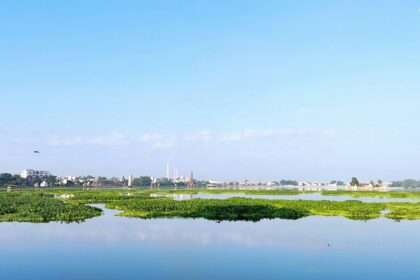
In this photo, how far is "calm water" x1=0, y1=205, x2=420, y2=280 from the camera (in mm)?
16312

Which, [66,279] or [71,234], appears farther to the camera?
[71,234]

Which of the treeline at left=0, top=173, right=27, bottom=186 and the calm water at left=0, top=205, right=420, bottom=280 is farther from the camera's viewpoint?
the treeline at left=0, top=173, right=27, bottom=186

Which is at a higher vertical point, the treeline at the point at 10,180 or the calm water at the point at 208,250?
the treeline at the point at 10,180

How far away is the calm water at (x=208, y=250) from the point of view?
16312 millimetres

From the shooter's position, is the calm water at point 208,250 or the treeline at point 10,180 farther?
the treeline at point 10,180

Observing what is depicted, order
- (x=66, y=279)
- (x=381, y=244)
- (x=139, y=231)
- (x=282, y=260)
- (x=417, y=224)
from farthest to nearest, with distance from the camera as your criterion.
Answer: (x=417, y=224) < (x=139, y=231) < (x=381, y=244) < (x=282, y=260) < (x=66, y=279)

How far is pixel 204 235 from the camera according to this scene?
25.4 meters

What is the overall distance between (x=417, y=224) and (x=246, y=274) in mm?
23223

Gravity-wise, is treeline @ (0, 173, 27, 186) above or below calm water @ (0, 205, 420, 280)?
above

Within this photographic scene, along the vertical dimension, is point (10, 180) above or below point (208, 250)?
above

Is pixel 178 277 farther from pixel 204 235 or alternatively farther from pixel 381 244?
pixel 381 244

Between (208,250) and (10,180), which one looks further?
(10,180)

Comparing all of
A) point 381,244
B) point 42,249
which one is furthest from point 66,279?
point 381,244

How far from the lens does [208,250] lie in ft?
68.8
